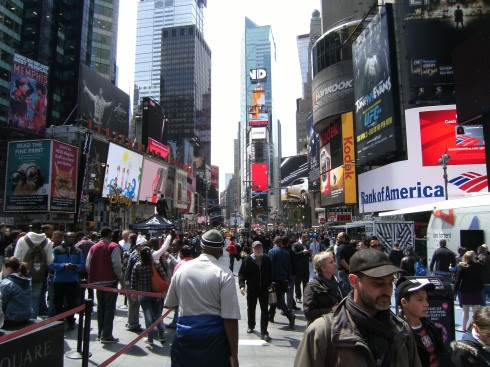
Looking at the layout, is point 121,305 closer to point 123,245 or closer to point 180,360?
point 123,245

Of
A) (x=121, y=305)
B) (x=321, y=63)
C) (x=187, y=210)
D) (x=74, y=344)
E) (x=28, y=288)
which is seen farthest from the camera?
(x=187, y=210)

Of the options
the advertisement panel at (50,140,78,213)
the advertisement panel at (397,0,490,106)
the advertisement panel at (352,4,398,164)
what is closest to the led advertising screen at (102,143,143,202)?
the advertisement panel at (50,140,78,213)

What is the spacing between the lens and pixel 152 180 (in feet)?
206

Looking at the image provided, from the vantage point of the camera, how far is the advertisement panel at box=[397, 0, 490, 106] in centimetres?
3294

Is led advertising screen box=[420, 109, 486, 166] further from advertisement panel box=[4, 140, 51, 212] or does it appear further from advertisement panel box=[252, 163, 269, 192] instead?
advertisement panel box=[252, 163, 269, 192]

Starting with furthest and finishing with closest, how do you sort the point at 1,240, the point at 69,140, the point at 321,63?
the point at 321,63, the point at 69,140, the point at 1,240

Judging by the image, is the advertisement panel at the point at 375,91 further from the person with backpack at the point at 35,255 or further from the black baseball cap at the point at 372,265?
the black baseball cap at the point at 372,265

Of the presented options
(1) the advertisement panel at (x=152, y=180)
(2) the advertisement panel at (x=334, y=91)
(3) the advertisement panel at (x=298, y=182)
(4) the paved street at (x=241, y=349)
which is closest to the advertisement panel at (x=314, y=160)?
(2) the advertisement panel at (x=334, y=91)

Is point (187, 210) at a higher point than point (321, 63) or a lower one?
lower

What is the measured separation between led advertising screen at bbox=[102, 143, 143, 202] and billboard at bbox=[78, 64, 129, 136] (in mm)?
6228

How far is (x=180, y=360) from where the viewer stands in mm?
3602

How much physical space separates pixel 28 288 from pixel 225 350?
3.25 meters

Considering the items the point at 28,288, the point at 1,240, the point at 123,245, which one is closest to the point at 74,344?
the point at 28,288

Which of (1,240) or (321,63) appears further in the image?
(321,63)
